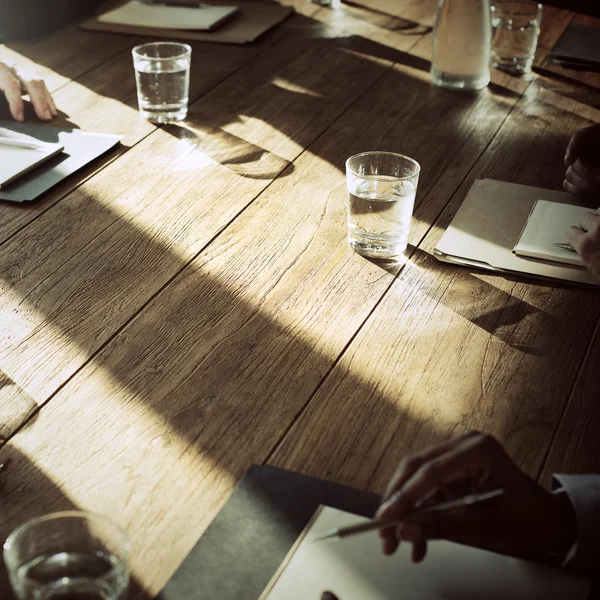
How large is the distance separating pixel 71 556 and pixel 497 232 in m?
0.85

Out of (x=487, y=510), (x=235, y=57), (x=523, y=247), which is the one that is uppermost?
(x=487, y=510)

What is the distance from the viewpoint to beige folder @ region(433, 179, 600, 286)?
4.11 feet

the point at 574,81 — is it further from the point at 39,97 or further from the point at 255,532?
the point at 255,532

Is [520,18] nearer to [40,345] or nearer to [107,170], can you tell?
[107,170]

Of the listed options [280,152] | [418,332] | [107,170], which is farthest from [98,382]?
[280,152]

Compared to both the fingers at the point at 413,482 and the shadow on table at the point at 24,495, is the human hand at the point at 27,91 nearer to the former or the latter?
the shadow on table at the point at 24,495

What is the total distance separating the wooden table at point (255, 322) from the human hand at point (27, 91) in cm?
5

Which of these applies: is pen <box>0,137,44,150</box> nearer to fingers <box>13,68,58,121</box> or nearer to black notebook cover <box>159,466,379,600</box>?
fingers <box>13,68,58,121</box>

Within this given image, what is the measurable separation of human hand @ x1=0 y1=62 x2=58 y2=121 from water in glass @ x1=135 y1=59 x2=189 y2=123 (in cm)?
18

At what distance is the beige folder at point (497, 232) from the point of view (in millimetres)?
1252

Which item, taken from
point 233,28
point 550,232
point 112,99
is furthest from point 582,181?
point 233,28

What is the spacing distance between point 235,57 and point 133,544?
152 centimetres

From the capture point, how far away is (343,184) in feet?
4.98

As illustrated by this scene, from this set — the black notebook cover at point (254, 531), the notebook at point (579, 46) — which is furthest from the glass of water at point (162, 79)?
the black notebook cover at point (254, 531)
